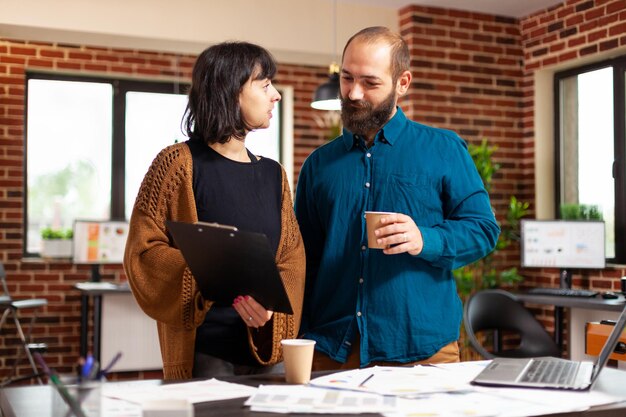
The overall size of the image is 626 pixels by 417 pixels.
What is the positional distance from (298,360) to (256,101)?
740 millimetres

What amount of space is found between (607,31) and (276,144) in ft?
11.0

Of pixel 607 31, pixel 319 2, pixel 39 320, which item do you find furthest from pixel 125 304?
pixel 607 31

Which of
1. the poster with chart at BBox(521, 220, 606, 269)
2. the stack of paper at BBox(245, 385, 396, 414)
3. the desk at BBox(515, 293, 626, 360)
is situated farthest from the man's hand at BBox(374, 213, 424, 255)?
the poster with chart at BBox(521, 220, 606, 269)

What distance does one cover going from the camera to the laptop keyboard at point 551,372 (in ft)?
→ 5.28

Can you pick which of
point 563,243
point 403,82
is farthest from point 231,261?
point 563,243

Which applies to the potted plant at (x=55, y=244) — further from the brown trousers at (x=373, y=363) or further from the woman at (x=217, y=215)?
the brown trousers at (x=373, y=363)

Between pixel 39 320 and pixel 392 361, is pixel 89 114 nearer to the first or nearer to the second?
pixel 39 320

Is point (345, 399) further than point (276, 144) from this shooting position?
No

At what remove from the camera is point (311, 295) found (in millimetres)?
2166

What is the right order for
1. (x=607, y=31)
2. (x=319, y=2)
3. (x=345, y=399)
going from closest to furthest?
1. (x=345, y=399)
2. (x=607, y=31)
3. (x=319, y=2)

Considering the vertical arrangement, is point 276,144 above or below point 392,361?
above

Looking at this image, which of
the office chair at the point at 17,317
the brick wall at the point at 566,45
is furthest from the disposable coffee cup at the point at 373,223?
the office chair at the point at 17,317

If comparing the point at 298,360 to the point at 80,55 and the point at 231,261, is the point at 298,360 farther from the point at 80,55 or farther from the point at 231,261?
the point at 80,55

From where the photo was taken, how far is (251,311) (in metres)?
1.85
